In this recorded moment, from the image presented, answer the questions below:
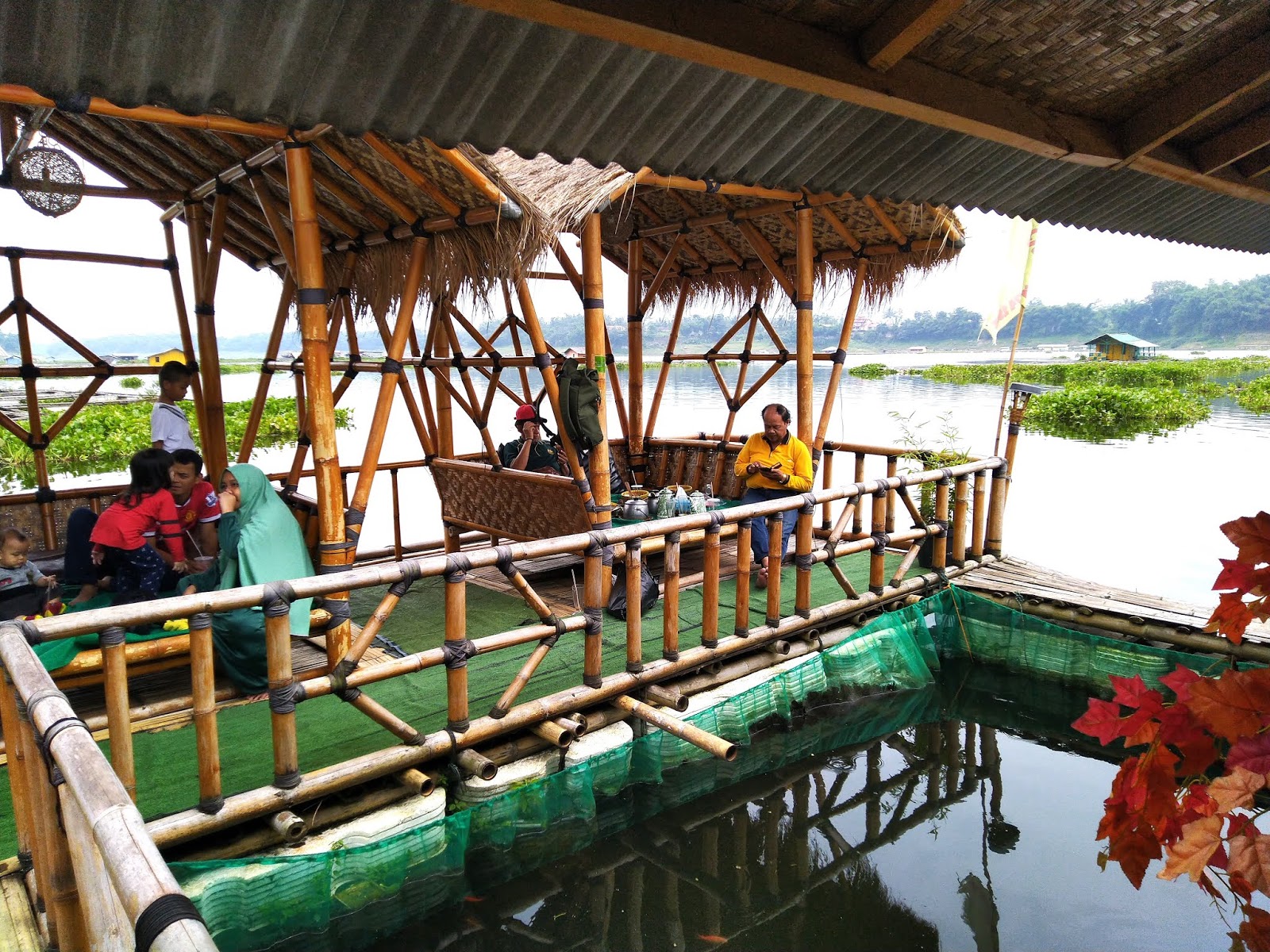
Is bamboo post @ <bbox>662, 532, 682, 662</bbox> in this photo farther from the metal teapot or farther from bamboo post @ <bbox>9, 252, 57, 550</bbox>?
bamboo post @ <bbox>9, 252, 57, 550</bbox>

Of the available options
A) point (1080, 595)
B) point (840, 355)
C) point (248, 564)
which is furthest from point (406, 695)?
point (1080, 595)

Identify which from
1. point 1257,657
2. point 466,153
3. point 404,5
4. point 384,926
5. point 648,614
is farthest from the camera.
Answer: point 648,614

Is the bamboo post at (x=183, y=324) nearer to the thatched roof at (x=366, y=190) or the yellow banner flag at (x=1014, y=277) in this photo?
the thatched roof at (x=366, y=190)

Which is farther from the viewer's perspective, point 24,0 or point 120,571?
point 120,571

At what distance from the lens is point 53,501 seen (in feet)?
17.9

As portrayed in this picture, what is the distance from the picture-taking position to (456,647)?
342cm

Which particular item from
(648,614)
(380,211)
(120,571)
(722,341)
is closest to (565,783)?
(648,614)

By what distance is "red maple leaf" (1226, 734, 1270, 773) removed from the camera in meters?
1.09

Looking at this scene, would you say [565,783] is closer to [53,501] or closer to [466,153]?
[466,153]

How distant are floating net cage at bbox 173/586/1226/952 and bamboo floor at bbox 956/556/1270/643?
0.93 ft

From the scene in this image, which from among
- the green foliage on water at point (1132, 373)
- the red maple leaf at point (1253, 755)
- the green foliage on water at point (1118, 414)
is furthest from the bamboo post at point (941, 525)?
the green foliage on water at point (1132, 373)

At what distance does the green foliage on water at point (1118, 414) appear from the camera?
768 inches

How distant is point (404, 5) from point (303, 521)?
411 centimetres

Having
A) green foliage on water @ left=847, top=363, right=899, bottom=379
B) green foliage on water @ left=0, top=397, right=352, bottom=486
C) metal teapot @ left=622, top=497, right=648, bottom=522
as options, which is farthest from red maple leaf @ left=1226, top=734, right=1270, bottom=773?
green foliage on water @ left=847, top=363, right=899, bottom=379
